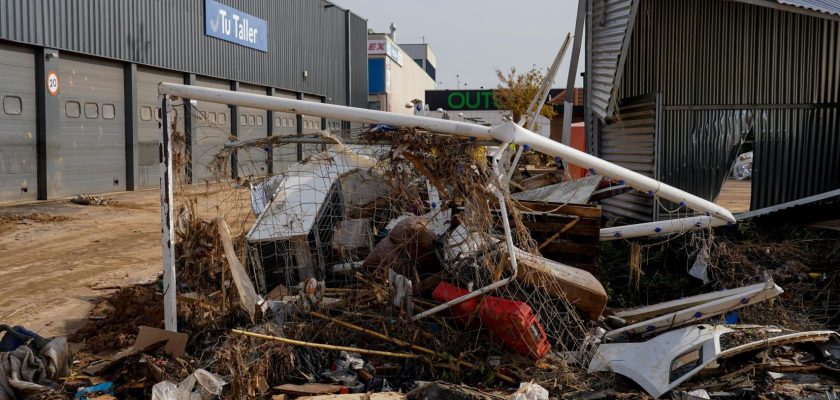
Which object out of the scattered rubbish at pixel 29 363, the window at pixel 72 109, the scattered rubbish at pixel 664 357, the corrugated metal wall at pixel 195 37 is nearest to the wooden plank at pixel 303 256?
the scattered rubbish at pixel 29 363

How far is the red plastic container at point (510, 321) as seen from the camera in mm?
4750

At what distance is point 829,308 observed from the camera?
6.23 metres

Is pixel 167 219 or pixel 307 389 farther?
pixel 167 219

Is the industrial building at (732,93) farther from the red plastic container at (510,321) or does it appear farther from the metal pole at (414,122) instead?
the red plastic container at (510,321)

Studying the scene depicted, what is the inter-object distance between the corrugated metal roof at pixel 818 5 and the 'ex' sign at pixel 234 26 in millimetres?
16249

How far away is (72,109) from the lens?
15250 millimetres

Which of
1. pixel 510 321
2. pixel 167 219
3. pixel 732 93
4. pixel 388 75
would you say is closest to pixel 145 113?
Result: pixel 732 93

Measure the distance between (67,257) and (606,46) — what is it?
7.53 metres

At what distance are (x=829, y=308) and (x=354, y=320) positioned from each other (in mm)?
4173

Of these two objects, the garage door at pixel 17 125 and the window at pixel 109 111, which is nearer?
the garage door at pixel 17 125

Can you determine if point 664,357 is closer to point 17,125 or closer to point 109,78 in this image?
point 17,125

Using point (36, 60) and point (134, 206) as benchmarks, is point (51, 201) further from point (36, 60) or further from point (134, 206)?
point (36, 60)

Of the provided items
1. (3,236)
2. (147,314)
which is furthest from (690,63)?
(3,236)

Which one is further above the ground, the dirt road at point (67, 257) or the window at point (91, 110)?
the window at point (91, 110)
